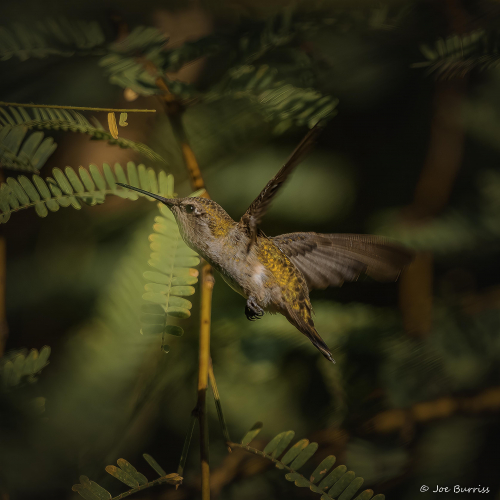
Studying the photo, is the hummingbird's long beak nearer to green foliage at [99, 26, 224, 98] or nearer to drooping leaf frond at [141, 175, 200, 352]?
drooping leaf frond at [141, 175, 200, 352]

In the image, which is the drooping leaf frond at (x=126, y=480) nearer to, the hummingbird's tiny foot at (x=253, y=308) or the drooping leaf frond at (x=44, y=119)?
the hummingbird's tiny foot at (x=253, y=308)

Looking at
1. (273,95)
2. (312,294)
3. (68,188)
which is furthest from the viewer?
(312,294)

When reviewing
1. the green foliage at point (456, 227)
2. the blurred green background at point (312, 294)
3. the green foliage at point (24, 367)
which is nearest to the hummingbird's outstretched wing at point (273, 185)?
the blurred green background at point (312, 294)

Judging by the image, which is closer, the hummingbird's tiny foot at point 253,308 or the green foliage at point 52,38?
the hummingbird's tiny foot at point 253,308

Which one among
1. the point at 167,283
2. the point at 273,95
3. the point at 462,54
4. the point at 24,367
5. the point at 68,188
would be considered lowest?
the point at 24,367

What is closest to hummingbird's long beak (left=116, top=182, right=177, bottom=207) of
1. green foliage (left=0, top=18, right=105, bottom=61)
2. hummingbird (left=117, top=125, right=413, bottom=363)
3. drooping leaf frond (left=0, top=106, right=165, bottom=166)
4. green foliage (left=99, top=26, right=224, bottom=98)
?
hummingbird (left=117, top=125, right=413, bottom=363)

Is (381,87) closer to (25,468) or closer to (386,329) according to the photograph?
(386,329)

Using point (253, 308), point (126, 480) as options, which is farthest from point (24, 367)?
point (253, 308)

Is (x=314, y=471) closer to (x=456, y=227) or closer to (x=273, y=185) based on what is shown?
(x=273, y=185)
